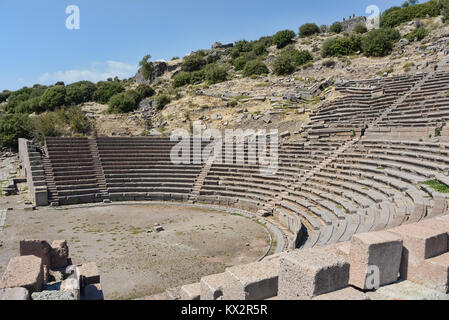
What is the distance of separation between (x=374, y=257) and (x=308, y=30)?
58344 millimetres

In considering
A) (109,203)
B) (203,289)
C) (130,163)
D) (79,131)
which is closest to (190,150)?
(130,163)

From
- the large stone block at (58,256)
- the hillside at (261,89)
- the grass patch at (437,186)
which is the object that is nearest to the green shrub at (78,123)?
the hillside at (261,89)

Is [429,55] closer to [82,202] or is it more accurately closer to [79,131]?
[82,202]

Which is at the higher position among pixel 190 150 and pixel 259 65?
pixel 259 65

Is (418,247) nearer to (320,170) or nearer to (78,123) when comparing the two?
(320,170)

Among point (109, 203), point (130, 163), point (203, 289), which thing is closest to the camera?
point (203, 289)

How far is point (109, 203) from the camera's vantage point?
61.9ft

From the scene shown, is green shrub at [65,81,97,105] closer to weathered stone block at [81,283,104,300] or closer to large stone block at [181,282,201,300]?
weathered stone block at [81,283,104,300]

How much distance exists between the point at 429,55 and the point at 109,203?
2890cm

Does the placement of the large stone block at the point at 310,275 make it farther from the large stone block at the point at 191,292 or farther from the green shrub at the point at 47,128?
the green shrub at the point at 47,128

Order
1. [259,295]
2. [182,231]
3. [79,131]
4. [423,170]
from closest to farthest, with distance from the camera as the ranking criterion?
[259,295]
[423,170]
[182,231]
[79,131]

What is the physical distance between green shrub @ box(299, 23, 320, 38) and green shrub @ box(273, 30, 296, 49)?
3.57 meters

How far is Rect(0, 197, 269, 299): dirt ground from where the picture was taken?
9555 millimetres
